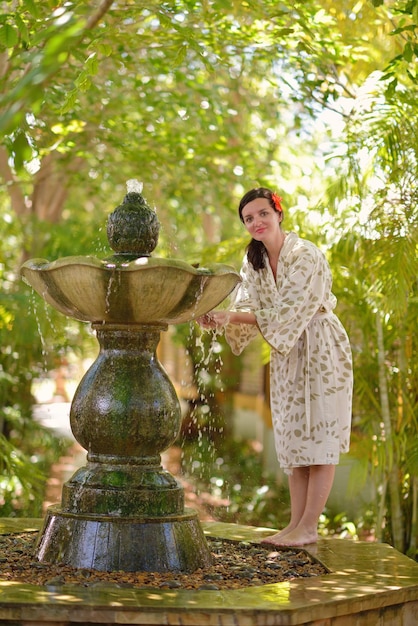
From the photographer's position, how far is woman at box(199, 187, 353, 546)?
4.92 meters

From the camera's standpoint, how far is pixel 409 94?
664cm

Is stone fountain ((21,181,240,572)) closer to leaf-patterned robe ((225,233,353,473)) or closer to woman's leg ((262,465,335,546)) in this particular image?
leaf-patterned robe ((225,233,353,473))

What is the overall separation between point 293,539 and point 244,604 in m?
1.45

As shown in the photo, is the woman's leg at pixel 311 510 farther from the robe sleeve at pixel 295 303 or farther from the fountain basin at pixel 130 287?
the fountain basin at pixel 130 287

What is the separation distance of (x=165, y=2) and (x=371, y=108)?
1.50 m

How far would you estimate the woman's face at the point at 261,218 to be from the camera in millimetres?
5074

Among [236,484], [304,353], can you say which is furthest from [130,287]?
[236,484]


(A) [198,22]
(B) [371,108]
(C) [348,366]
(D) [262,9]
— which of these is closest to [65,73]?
(A) [198,22]

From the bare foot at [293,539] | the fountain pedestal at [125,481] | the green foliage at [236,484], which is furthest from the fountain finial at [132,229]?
the green foliage at [236,484]

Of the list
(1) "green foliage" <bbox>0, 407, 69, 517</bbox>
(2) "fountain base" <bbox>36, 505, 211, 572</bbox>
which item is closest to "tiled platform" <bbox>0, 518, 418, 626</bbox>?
(2) "fountain base" <bbox>36, 505, 211, 572</bbox>

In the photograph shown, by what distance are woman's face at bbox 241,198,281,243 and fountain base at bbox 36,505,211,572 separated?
1475 millimetres

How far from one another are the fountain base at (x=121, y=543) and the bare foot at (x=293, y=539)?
0.61 metres

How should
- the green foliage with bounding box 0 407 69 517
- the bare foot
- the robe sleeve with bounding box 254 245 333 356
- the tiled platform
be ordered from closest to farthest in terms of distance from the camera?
the tiled platform
the robe sleeve with bounding box 254 245 333 356
the bare foot
the green foliage with bounding box 0 407 69 517

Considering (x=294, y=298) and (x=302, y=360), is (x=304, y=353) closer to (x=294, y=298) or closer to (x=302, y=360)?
(x=302, y=360)
